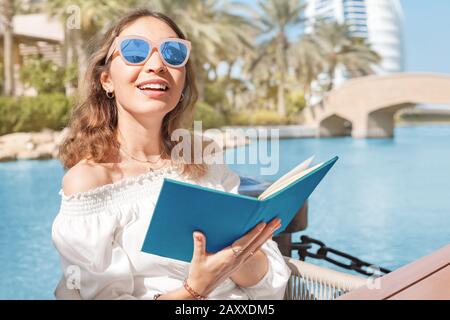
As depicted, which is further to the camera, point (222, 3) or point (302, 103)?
point (302, 103)

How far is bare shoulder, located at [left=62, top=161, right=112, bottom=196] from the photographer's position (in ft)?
3.94

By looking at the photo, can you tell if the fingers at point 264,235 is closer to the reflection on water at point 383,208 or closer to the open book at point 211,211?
the open book at point 211,211

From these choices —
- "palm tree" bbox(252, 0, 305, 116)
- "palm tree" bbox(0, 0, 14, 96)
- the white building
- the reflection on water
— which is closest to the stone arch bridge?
"palm tree" bbox(252, 0, 305, 116)

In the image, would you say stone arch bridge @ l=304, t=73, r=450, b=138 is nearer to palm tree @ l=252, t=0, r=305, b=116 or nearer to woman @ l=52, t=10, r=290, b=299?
palm tree @ l=252, t=0, r=305, b=116

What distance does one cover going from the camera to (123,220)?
1234mm

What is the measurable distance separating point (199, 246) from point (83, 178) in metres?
0.33

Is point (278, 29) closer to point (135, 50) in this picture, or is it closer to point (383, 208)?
point (383, 208)

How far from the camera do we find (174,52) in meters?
Answer: 1.26

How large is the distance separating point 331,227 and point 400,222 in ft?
3.31

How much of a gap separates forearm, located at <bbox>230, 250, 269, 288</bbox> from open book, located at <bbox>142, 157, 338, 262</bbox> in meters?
0.23

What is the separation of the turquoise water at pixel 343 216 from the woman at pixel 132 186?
2460 millimetres
